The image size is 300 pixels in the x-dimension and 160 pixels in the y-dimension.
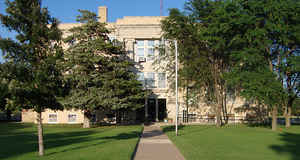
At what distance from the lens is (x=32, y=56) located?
10.7 metres

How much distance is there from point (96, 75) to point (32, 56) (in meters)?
15.0

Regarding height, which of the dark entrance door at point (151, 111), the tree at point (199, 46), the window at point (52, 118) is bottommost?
the window at point (52, 118)

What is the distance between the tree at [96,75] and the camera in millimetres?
24969

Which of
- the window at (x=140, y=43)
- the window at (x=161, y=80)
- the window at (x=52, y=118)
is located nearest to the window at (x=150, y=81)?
the window at (x=161, y=80)

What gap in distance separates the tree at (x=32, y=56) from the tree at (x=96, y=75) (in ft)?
44.4

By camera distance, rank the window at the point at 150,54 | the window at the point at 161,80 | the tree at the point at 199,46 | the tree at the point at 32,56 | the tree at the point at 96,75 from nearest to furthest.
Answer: the tree at the point at 32,56 → the tree at the point at 96,75 → the tree at the point at 199,46 → the window at the point at 150,54 → the window at the point at 161,80

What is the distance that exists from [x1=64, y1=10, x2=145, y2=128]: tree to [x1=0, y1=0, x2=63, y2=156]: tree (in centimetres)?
1353

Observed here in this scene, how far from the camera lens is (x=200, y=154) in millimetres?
11414

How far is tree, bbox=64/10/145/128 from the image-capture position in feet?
81.9

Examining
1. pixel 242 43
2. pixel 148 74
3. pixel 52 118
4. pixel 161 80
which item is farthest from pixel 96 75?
pixel 242 43

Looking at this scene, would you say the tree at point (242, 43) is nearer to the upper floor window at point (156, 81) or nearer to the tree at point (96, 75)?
the upper floor window at point (156, 81)

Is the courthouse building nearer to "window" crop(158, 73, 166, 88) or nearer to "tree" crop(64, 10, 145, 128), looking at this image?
"window" crop(158, 73, 166, 88)

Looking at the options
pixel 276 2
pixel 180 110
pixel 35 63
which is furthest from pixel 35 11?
pixel 180 110

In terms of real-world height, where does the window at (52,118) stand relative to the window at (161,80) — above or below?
below
